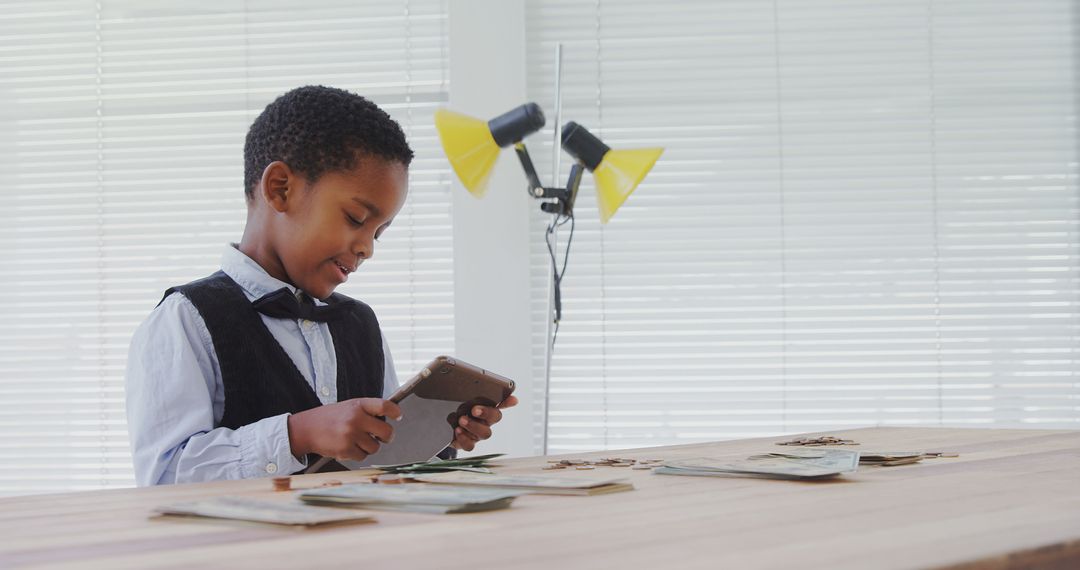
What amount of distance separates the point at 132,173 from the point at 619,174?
1776mm

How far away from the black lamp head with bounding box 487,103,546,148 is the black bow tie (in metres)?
0.83

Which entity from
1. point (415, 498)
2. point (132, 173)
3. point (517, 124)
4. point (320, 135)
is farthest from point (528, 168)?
point (415, 498)

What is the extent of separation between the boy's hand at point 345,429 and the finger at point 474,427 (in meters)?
0.17

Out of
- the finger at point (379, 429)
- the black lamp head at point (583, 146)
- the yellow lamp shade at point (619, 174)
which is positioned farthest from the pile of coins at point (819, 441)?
the black lamp head at point (583, 146)

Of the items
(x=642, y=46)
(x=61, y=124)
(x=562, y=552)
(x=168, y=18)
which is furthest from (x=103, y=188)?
(x=562, y=552)

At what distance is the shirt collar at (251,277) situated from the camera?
5.23 ft

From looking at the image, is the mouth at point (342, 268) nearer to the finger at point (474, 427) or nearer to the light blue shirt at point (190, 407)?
the light blue shirt at point (190, 407)

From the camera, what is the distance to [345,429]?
120 cm

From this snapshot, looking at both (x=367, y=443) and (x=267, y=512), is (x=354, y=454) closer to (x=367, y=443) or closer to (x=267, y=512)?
(x=367, y=443)

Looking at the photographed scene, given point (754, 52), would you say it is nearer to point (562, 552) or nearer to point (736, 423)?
point (736, 423)

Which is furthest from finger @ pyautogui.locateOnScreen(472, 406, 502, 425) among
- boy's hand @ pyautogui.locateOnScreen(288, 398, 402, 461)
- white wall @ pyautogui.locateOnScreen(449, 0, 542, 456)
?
white wall @ pyautogui.locateOnScreen(449, 0, 542, 456)

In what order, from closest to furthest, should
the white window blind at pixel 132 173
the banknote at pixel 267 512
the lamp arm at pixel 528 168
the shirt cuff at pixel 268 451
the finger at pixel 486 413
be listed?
the banknote at pixel 267 512 < the shirt cuff at pixel 268 451 < the finger at pixel 486 413 < the lamp arm at pixel 528 168 < the white window blind at pixel 132 173

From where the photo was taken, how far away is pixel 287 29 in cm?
330

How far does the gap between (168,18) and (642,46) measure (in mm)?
1551
